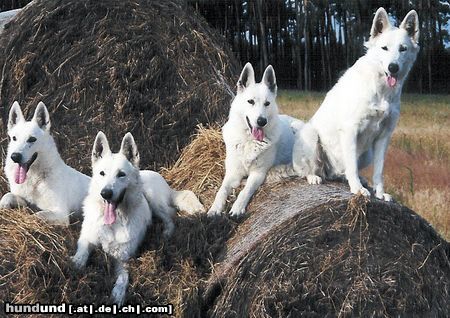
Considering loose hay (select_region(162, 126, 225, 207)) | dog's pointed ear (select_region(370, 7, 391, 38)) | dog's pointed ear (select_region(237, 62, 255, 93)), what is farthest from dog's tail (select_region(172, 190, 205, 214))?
dog's pointed ear (select_region(370, 7, 391, 38))

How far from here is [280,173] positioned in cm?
434

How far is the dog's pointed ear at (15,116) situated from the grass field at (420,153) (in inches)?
99.0

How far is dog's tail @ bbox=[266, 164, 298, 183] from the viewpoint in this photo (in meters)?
4.30

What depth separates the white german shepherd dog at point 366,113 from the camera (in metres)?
3.93

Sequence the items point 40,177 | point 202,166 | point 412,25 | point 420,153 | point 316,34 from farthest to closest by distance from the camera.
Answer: point 316,34 → point 420,153 → point 202,166 → point 40,177 → point 412,25

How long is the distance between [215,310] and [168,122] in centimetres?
210

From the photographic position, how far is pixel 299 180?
422cm

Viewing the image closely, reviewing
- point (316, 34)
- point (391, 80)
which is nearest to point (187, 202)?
point (391, 80)

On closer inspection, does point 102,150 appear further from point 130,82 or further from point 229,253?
point 130,82

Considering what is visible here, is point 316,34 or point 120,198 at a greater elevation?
point 316,34

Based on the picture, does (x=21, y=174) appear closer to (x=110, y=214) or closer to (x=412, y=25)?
(x=110, y=214)

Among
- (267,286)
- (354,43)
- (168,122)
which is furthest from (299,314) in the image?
(354,43)

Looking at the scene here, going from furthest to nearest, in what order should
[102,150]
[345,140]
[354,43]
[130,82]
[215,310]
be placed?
[354,43] → [130,82] → [345,140] → [102,150] → [215,310]

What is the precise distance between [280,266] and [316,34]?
137 inches
